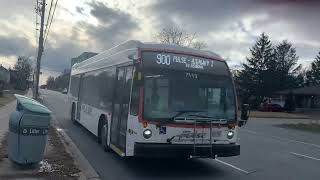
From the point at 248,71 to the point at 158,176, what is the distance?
8147 centimetres

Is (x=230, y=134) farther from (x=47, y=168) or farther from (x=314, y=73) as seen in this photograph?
(x=314, y=73)

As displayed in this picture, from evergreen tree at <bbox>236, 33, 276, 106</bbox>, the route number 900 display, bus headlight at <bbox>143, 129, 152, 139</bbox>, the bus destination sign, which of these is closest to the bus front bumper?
bus headlight at <bbox>143, 129, 152, 139</bbox>

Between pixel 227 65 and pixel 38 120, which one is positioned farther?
pixel 227 65

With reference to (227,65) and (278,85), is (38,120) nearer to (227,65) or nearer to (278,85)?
(227,65)

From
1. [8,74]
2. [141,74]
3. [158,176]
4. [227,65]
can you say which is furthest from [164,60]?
[8,74]

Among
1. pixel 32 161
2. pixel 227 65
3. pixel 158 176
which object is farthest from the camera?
pixel 227 65

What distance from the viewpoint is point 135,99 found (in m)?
11.4

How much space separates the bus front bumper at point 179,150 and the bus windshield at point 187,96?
2.06ft

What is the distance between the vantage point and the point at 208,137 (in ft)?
37.2

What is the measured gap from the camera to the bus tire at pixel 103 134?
14.2m

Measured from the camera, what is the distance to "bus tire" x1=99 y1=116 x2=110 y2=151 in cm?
1416

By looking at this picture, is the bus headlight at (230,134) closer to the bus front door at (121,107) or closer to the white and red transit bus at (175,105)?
the white and red transit bus at (175,105)

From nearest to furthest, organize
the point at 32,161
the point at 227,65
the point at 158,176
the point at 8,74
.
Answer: the point at 32,161, the point at 158,176, the point at 227,65, the point at 8,74

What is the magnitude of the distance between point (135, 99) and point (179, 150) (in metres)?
1.53
